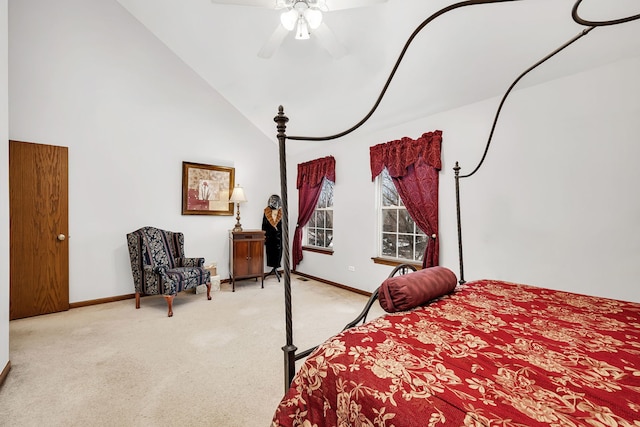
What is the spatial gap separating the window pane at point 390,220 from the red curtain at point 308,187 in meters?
1.08

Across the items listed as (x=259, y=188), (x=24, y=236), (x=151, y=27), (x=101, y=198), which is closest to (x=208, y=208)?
(x=259, y=188)

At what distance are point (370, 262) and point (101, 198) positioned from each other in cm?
373

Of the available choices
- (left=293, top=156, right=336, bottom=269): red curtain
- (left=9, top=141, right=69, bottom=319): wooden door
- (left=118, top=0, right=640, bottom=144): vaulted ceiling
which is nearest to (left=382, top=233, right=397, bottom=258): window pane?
(left=293, top=156, right=336, bottom=269): red curtain

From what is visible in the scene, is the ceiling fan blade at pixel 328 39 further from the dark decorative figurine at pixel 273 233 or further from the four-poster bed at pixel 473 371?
the dark decorative figurine at pixel 273 233

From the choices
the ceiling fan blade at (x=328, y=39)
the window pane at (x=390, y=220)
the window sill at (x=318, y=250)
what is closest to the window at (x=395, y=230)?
the window pane at (x=390, y=220)

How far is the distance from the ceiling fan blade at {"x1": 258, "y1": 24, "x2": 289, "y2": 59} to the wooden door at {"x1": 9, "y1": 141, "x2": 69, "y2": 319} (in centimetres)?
279

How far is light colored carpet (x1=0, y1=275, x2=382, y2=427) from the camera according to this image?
5.47ft

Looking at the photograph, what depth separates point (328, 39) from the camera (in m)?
2.35

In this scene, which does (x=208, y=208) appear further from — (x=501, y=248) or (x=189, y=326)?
(x=501, y=248)

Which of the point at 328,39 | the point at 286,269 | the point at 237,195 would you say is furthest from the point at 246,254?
the point at 286,269

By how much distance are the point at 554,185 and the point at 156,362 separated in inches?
145

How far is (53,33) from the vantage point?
3336 millimetres

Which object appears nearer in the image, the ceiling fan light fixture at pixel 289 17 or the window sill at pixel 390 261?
the ceiling fan light fixture at pixel 289 17

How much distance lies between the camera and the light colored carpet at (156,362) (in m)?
1.67
